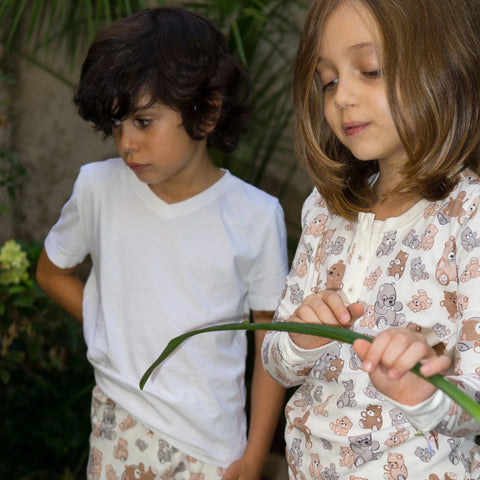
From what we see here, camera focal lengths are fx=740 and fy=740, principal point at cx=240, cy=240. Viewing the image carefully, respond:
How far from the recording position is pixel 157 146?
1164mm

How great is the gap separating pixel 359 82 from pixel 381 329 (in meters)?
0.28

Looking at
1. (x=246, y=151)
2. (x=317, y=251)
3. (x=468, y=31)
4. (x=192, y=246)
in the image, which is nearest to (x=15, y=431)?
(x=246, y=151)

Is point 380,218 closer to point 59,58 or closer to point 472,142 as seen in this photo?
point 472,142

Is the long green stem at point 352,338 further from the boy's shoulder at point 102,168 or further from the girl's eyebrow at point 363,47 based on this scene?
the boy's shoulder at point 102,168

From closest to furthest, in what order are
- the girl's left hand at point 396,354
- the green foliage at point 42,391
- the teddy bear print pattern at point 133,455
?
the girl's left hand at point 396,354 < the teddy bear print pattern at point 133,455 < the green foliage at point 42,391

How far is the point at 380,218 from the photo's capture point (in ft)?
2.97

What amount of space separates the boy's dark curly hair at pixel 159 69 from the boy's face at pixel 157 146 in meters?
0.01

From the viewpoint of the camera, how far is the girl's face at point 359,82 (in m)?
0.82

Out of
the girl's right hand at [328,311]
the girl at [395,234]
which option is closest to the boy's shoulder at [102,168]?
the girl at [395,234]

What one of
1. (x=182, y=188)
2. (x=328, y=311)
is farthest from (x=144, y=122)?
(x=328, y=311)

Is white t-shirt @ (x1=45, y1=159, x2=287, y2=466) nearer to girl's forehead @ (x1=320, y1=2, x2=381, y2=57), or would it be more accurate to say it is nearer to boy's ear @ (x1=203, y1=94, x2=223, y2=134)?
boy's ear @ (x1=203, y1=94, x2=223, y2=134)

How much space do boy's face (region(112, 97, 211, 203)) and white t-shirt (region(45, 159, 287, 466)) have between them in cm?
5

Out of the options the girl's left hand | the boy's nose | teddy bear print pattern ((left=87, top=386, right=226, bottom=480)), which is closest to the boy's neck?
the boy's nose

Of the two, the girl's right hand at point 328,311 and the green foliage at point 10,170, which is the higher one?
the girl's right hand at point 328,311
